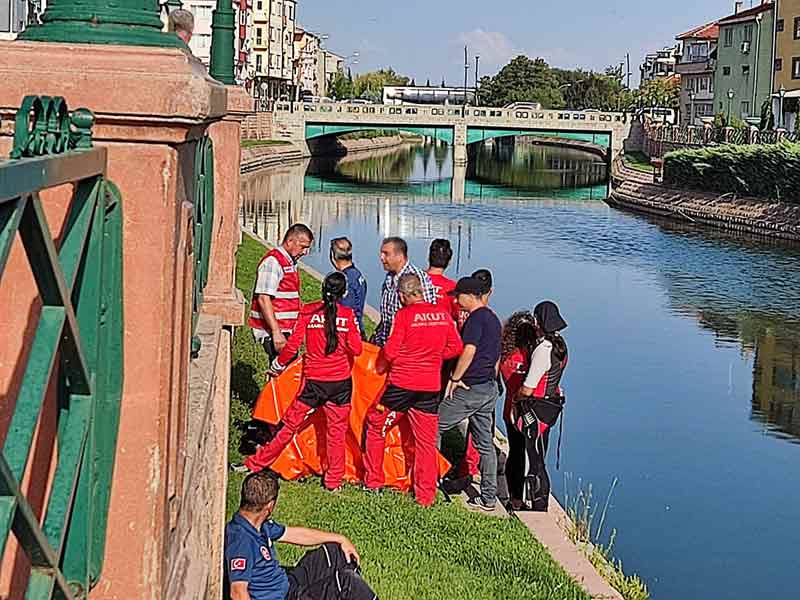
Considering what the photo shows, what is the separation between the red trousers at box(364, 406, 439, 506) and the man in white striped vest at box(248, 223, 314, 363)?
1.32 meters

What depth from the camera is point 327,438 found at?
359 inches

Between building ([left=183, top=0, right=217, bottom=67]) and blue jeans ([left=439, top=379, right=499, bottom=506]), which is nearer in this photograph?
blue jeans ([left=439, top=379, right=499, bottom=506])

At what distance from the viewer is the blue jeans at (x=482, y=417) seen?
9.13m

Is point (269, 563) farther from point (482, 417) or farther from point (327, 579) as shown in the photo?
point (482, 417)

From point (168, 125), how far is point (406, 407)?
21.5ft

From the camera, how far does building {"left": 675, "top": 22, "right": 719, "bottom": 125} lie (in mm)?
95056

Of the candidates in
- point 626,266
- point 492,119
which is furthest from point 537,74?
point 626,266

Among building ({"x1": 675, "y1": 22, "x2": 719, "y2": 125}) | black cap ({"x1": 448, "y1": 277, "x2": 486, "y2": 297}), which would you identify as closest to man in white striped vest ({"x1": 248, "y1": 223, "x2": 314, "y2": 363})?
black cap ({"x1": 448, "y1": 277, "x2": 486, "y2": 297})

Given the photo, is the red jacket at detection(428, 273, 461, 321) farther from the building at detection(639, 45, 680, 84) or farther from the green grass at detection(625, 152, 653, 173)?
the building at detection(639, 45, 680, 84)

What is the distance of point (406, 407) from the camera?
887 centimetres

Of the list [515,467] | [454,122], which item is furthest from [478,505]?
[454,122]

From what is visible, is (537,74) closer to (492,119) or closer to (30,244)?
(492,119)

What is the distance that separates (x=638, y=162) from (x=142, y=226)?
6766 cm

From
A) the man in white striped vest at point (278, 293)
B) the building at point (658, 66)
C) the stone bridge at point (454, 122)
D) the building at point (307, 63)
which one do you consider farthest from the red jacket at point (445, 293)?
the building at point (658, 66)
